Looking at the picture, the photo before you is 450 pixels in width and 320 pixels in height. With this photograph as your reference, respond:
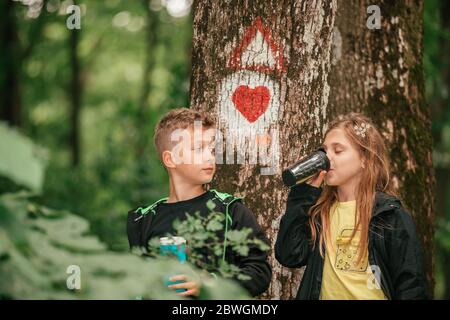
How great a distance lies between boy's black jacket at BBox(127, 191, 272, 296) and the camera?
2951mm

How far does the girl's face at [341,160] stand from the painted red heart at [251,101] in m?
0.51

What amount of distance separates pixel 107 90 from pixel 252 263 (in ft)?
63.2

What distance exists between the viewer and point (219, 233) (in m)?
3.01

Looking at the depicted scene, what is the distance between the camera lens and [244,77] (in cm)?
363

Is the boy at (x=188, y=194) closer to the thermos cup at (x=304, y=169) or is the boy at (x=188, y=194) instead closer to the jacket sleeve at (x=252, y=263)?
the jacket sleeve at (x=252, y=263)

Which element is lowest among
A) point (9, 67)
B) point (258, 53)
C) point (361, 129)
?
point (361, 129)

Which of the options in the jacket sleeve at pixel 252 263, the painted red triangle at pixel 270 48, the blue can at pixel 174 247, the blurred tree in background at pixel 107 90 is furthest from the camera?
the blurred tree in background at pixel 107 90

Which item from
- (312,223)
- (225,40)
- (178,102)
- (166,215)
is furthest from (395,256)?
(178,102)

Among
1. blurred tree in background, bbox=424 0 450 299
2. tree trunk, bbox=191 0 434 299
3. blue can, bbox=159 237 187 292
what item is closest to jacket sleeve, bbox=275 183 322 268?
tree trunk, bbox=191 0 434 299

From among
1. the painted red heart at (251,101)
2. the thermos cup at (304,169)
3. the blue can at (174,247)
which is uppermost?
the painted red heart at (251,101)

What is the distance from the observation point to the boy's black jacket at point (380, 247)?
9.77 feet

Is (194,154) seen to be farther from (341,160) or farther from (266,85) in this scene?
(341,160)

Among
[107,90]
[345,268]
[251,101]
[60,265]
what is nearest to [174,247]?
[60,265]

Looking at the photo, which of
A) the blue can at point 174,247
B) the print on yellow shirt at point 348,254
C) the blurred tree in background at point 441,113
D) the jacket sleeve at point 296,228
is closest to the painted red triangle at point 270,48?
the jacket sleeve at point 296,228
